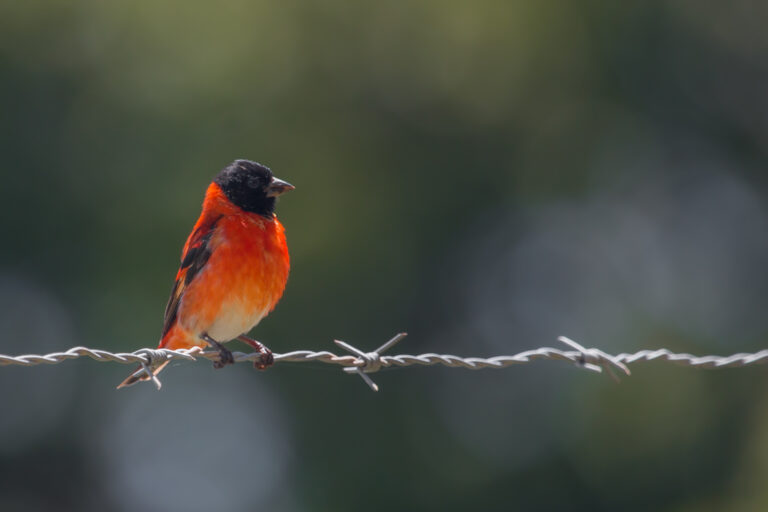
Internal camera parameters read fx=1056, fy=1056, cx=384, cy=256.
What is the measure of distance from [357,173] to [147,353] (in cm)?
1764

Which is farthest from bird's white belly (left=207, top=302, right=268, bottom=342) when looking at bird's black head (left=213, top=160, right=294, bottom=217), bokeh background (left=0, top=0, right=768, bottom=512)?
bokeh background (left=0, top=0, right=768, bottom=512)

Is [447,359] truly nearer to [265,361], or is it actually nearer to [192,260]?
[265,361]

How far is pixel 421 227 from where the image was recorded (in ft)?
70.9

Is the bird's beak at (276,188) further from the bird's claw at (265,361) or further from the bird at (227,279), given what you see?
the bird's claw at (265,361)

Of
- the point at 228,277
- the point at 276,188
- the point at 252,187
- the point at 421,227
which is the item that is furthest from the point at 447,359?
the point at 421,227

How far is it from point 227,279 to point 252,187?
0.84m

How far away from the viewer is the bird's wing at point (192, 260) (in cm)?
648

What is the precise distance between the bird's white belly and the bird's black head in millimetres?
745

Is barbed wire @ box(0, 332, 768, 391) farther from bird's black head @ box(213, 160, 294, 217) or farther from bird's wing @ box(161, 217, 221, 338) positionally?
bird's black head @ box(213, 160, 294, 217)

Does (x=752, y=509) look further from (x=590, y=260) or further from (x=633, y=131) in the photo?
(x=633, y=131)

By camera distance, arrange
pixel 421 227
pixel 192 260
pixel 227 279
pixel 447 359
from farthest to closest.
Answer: pixel 421 227 → pixel 192 260 → pixel 227 279 → pixel 447 359

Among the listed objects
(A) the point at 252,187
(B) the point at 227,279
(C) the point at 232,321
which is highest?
(A) the point at 252,187

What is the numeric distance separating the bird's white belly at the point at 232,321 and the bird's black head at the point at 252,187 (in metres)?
0.74

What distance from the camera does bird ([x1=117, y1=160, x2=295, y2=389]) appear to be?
631 centimetres
